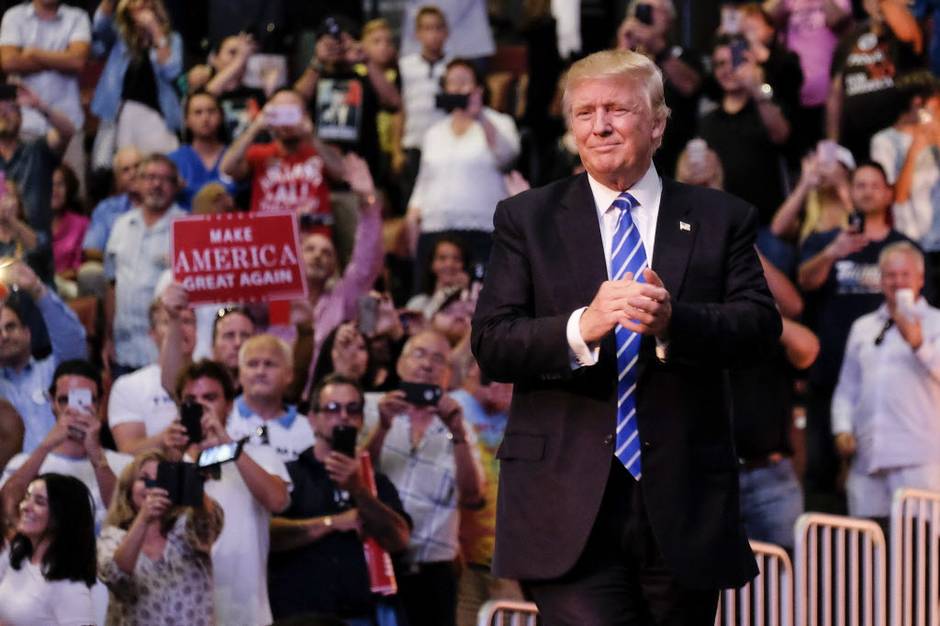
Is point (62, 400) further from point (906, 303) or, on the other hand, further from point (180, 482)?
point (906, 303)

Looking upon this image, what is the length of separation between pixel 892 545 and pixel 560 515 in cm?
332

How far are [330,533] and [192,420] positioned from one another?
2.44 ft

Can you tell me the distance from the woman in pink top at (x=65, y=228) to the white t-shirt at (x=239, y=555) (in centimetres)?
435

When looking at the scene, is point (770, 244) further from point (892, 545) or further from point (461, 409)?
point (892, 545)

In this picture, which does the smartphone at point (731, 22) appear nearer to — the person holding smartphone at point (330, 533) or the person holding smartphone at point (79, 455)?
the person holding smartphone at point (330, 533)

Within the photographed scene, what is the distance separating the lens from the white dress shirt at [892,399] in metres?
8.64

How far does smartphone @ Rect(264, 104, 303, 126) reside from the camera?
1026 cm

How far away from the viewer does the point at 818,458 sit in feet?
32.9

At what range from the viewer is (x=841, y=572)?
630 cm

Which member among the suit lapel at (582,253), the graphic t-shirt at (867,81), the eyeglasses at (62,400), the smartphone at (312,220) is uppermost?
the graphic t-shirt at (867,81)

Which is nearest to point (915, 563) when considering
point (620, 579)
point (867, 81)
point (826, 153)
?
point (620, 579)

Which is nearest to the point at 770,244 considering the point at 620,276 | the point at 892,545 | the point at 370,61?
the point at 370,61

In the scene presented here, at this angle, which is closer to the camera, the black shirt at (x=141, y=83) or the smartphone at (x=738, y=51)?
the smartphone at (x=738, y=51)

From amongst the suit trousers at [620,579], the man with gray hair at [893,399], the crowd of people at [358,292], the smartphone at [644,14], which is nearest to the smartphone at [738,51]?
the crowd of people at [358,292]
